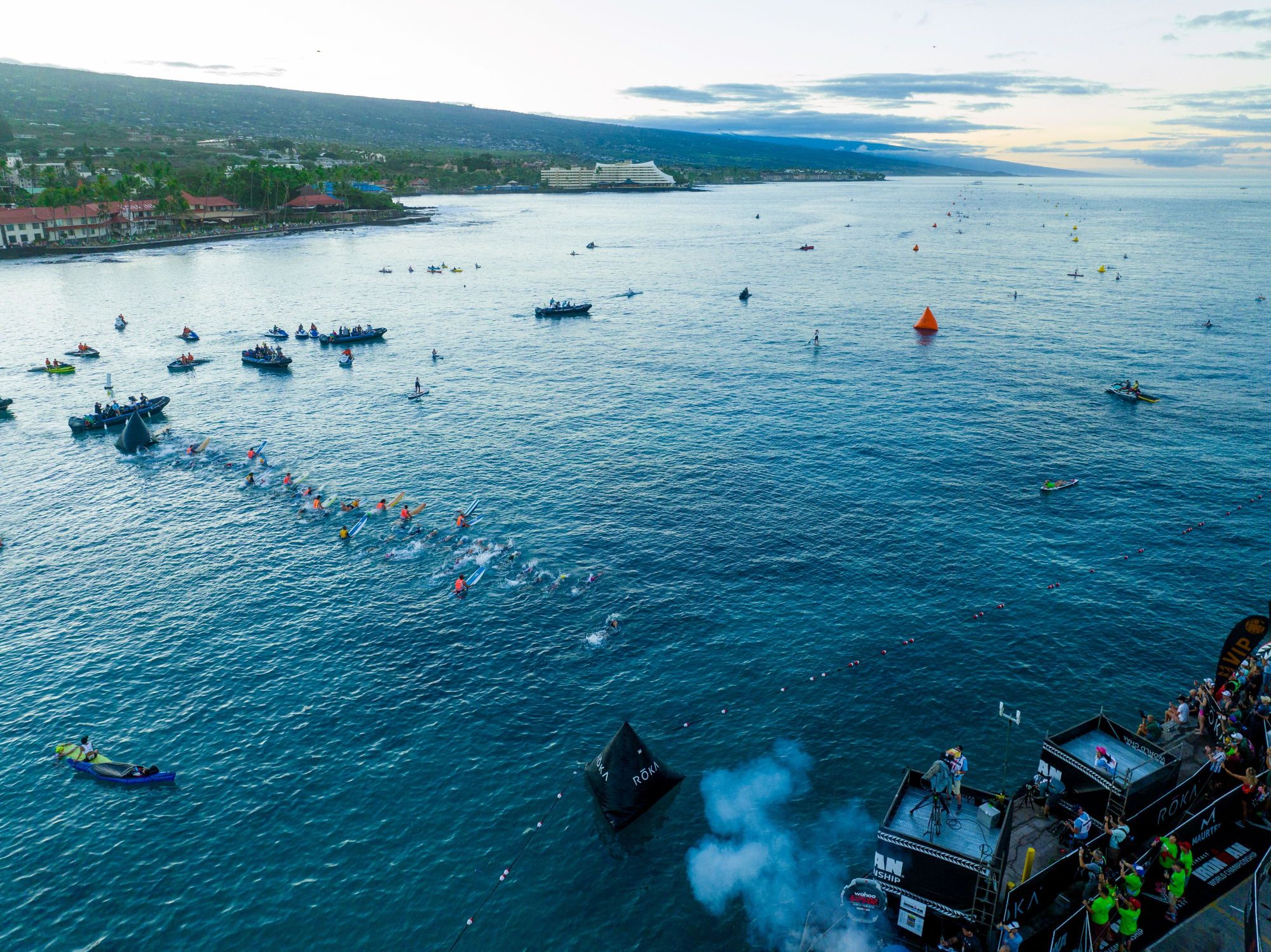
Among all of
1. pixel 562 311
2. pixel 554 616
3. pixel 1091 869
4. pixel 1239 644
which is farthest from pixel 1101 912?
pixel 562 311

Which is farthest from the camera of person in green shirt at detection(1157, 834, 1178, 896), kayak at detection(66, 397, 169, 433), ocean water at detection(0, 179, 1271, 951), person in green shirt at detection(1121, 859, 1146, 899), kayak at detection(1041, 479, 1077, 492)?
kayak at detection(66, 397, 169, 433)

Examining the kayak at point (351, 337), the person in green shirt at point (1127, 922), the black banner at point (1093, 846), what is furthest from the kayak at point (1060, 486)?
the kayak at point (351, 337)

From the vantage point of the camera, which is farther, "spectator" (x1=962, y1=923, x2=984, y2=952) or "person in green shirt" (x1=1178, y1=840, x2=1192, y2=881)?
"person in green shirt" (x1=1178, y1=840, x2=1192, y2=881)

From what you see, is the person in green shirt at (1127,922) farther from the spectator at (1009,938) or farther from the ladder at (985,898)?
the ladder at (985,898)

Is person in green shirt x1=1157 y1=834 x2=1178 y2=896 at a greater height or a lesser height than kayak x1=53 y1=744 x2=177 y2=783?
greater

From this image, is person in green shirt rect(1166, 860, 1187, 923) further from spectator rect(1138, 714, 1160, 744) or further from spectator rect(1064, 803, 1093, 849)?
spectator rect(1138, 714, 1160, 744)

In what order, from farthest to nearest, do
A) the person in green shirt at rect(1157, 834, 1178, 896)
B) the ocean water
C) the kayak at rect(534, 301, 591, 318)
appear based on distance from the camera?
the kayak at rect(534, 301, 591, 318) < the ocean water < the person in green shirt at rect(1157, 834, 1178, 896)

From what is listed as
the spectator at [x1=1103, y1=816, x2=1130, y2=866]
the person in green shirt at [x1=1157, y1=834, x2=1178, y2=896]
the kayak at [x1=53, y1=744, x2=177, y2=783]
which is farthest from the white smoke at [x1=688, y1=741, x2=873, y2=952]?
the kayak at [x1=53, y1=744, x2=177, y2=783]
